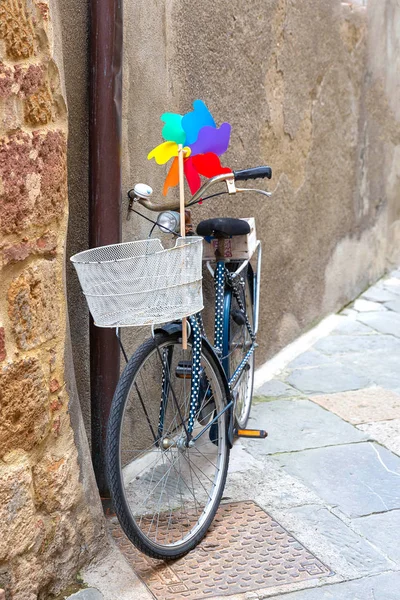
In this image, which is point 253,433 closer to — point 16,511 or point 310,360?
point 16,511

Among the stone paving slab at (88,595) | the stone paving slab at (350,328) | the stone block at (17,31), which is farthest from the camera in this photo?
the stone paving slab at (350,328)

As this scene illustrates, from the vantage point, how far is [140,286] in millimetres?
2361

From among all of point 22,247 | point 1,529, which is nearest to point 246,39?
point 22,247

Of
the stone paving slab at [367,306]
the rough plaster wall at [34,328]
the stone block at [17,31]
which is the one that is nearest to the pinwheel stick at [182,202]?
the rough plaster wall at [34,328]

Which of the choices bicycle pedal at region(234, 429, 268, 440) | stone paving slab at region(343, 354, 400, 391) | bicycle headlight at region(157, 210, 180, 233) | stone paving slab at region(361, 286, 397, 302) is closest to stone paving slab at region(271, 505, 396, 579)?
bicycle pedal at region(234, 429, 268, 440)

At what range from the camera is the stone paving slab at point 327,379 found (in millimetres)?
4570

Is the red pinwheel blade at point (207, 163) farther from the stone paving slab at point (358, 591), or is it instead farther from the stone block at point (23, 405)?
the stone paving slab at point (358, 591)

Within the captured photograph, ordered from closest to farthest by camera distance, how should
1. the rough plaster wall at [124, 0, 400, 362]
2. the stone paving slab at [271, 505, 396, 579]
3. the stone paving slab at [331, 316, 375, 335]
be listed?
the stone paving slab at [271, 505, 396, 579] → the rough plaster wall at [124, 0, 400, 362] → the stone paving slab at [331, 316, 375, 335]

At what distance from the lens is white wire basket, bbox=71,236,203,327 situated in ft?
7.72

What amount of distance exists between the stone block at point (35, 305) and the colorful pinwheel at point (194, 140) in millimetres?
591

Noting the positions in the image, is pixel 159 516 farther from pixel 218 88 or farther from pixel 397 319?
pixel 397 319

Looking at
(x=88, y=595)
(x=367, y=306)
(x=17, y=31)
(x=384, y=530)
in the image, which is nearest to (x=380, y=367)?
(x=367, y=306)

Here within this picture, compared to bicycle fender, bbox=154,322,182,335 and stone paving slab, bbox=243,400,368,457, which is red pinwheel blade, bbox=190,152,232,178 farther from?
stone paving slab, bbox=243,400,368,457

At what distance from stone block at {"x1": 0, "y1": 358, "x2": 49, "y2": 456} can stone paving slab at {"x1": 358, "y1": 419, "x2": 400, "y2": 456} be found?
1.93 m
